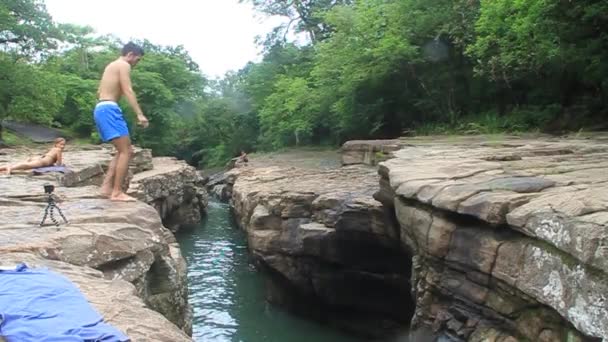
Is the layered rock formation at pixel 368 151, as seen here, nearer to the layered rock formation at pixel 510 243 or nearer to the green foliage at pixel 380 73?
the green foliage at pixel 380 73

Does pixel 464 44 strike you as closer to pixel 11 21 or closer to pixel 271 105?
pixel 271 105

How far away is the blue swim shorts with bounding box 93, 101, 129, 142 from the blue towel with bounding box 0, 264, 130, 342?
2.96 meters

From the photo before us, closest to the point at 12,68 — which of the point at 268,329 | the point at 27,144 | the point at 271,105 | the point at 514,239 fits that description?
the point at 27,144

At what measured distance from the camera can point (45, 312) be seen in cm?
315

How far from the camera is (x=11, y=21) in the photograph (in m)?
19.1

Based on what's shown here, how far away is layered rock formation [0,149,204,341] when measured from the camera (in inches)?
147

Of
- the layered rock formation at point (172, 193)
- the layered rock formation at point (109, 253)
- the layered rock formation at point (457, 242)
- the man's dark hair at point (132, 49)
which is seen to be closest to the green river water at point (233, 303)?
the layered rock formation at point (457, 242)

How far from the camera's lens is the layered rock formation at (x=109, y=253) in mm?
3729

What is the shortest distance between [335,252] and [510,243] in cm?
558

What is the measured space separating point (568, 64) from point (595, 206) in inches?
404

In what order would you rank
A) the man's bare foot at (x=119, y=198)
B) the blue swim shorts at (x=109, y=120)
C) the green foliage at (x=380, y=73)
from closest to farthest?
the blue swim shorts at (x=109, y=120)
the man's bare foot at (x=119, y=198)
the green foliage at (x=380, y=73)

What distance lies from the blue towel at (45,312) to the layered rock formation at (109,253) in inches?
8.2

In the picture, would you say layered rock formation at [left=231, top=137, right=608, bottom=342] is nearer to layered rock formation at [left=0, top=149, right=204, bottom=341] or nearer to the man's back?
layered rock formation at [left=0, top=149, right=204, bottom=341]

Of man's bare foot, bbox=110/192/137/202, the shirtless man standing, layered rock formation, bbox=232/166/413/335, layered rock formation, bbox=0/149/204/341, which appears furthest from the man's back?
layered rock formation, bbox=232/166/413/335
